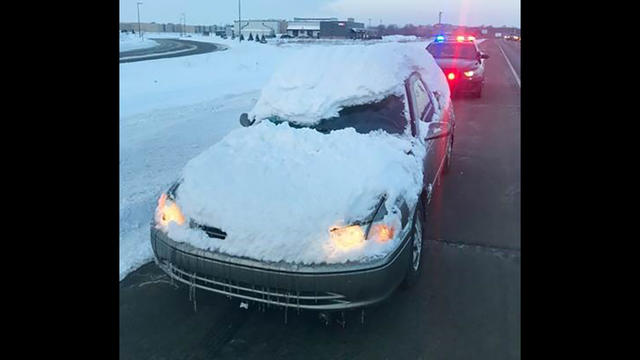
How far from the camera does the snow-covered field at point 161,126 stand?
5.17 metres

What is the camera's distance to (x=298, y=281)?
119 inches

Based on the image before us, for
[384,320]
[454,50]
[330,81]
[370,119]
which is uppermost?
[454,50]

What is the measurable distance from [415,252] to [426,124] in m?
1.45

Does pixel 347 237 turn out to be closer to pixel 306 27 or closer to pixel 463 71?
pixel 463 71

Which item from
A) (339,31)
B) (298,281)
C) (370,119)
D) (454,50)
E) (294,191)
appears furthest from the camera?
(339,31)

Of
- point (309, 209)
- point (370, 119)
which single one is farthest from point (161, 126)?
point (309, 209)

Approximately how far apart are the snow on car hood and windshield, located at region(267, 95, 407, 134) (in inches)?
12.3

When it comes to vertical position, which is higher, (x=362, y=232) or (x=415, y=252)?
(x=362, y=232)

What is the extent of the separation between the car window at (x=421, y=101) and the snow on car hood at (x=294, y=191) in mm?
897

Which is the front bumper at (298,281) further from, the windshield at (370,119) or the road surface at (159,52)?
the road surface at (159,52)

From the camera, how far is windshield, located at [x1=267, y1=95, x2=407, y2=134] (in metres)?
4.54
